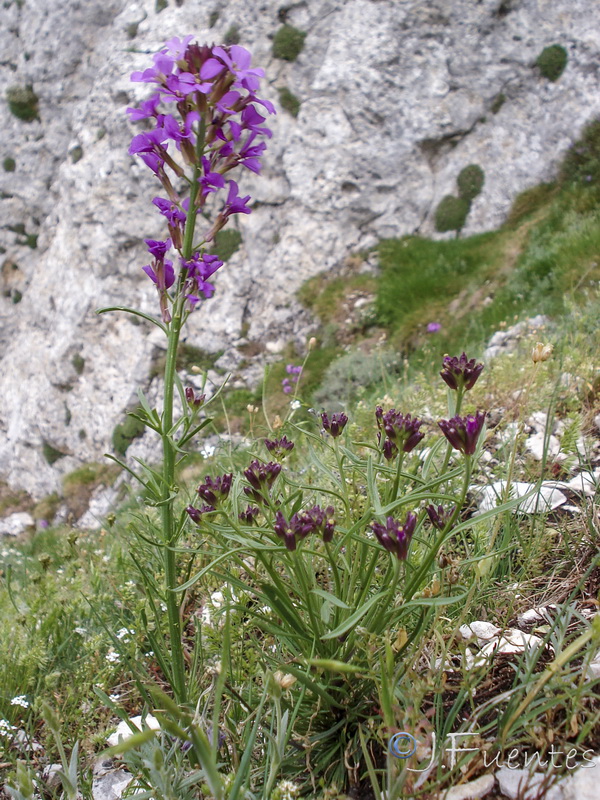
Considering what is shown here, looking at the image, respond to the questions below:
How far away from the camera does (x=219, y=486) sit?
4.47 feet

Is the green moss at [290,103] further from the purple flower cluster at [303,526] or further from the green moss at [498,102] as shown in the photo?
the purple flower cluster at [303,526]

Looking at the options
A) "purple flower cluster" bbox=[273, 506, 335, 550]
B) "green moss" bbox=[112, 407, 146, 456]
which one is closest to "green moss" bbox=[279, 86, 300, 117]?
"green moss" bbox=[112, 407, 146, 456]

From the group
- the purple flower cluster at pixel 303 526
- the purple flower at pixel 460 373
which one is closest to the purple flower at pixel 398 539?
the purple flower cluster at pixel 303 526

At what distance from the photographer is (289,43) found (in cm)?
1118

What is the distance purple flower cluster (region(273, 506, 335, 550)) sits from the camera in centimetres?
110

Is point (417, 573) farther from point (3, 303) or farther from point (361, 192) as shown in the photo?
point (3, 303)

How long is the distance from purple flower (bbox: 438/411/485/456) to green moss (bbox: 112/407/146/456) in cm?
1022

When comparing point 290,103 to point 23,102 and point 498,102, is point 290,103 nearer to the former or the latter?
point 498,102

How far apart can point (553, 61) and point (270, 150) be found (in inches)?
216

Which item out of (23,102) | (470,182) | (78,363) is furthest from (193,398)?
(23,102)

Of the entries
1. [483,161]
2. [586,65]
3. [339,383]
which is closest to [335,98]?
[483,161]

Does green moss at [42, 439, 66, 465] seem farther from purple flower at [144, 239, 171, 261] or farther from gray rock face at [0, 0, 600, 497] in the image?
Result: purple flower at [144, 239, 171, 261]

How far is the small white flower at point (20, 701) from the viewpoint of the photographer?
5.57 feet

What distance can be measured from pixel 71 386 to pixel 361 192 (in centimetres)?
777
